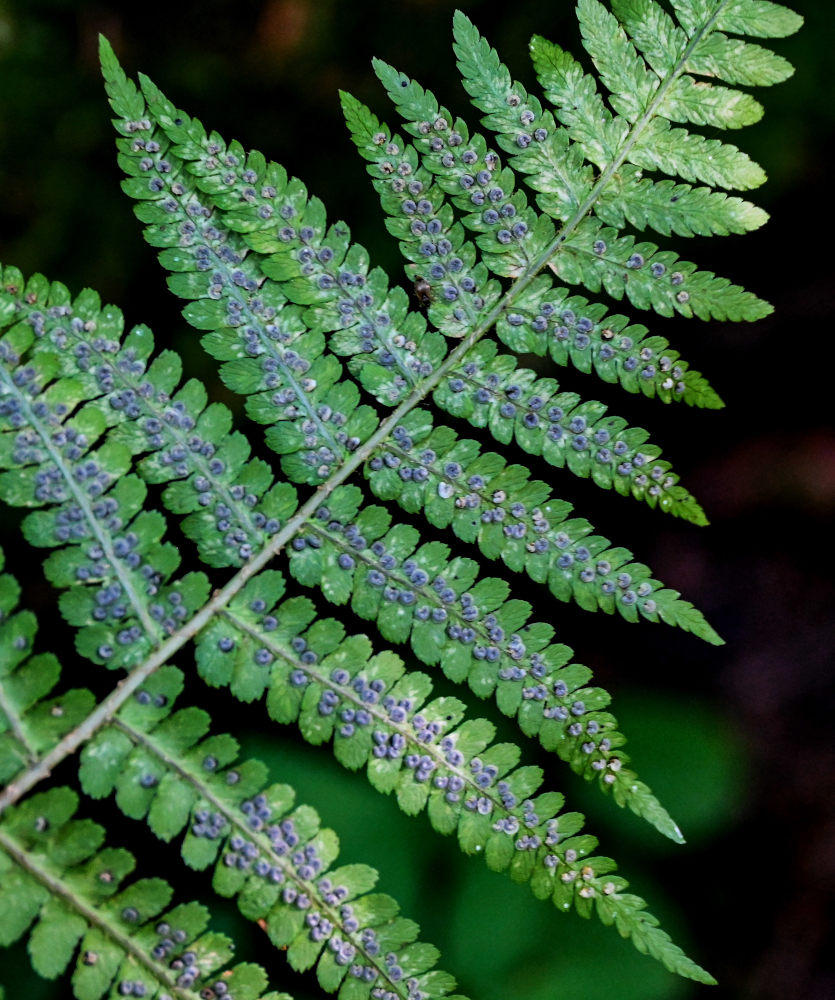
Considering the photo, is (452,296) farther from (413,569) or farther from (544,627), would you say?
(544,627)

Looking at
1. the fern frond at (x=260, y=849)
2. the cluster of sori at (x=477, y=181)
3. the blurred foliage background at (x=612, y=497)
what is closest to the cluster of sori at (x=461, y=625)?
the fern frond at (x=260, y=849)

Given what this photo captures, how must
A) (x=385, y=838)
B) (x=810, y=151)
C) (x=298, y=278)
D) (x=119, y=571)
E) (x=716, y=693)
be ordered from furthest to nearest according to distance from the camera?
(x=716, y=693) → (x=810, y=151) → (x=385, y=838) → (x=298, y=278) → (x=119, y=571)

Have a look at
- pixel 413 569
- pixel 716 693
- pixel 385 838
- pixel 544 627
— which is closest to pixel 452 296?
pixel 413 569

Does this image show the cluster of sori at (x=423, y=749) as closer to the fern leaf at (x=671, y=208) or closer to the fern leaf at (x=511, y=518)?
the fern leaf at (x=511, y=518)

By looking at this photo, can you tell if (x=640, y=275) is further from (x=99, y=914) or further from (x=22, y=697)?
(x=99, y=914)

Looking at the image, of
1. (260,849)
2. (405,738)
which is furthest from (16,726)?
(405,738)

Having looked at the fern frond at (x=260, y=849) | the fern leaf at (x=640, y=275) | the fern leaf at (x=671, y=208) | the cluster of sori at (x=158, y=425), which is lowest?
the fern frond at (x=260, y=849)

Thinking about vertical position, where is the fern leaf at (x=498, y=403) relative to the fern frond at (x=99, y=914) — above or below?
above
